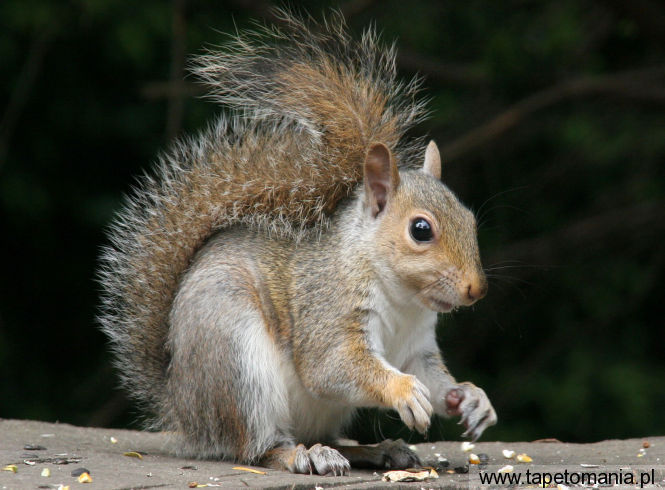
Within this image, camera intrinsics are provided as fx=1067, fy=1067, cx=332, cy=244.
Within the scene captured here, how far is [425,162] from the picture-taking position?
2742 mm

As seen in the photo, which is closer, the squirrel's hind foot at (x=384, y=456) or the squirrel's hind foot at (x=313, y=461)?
the squirrel's hind foot at (x=313, y=461)

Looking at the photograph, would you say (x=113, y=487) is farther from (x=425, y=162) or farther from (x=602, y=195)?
(x=602, y=195)

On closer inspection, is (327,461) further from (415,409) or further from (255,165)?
(255,165)

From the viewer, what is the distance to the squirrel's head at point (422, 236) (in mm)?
2293

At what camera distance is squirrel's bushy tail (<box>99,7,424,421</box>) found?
103 inches

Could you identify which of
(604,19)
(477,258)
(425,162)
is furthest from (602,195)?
Answer: (477,258)

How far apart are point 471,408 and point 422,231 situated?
428 mm

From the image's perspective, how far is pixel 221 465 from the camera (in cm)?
242

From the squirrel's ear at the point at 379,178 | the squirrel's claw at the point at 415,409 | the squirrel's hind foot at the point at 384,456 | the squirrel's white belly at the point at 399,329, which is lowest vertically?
the squirrel's hind foot at the point at 384,456

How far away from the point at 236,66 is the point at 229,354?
0.84m

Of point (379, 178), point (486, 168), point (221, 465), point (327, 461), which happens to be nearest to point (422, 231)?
point (379, 178)

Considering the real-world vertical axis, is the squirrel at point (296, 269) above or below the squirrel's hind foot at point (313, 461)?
above

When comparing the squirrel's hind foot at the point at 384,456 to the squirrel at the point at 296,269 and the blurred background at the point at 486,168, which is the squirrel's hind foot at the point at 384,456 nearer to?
the squirrel at the point at 296,269

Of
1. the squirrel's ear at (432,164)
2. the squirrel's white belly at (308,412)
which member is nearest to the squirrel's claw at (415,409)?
the squirrel's white belly at (308,412)
